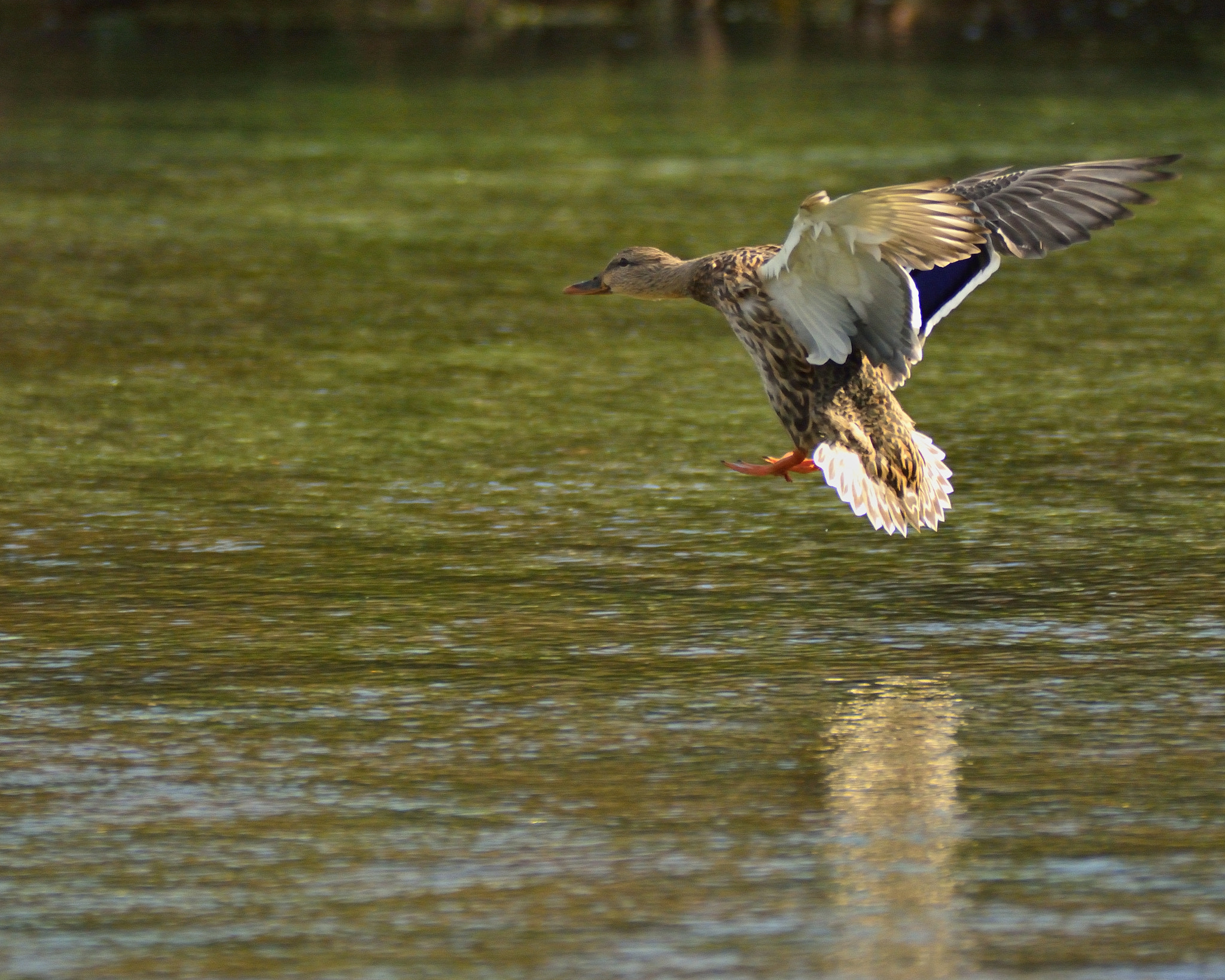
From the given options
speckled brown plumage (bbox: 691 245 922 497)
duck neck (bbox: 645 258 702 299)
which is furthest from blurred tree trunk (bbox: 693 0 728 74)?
speckled brown plumage (bbox: 691 245 922 497)

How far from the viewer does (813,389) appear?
580 centimetres

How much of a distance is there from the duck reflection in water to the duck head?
1867 millimetres

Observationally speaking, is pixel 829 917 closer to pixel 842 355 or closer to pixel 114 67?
pixel 842 355

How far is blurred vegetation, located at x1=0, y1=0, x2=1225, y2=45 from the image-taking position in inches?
975

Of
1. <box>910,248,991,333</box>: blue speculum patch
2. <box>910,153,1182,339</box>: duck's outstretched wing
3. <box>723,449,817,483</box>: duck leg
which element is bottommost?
<box>723,449,817,483</box>: duck leg

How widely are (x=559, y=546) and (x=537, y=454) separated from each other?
1.08 m

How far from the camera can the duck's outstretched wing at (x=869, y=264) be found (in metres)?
5.09

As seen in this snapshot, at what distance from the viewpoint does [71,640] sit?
4.96 metres

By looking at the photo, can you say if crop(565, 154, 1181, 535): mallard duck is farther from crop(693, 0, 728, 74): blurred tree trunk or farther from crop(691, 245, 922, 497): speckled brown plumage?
crop(693, 0, 728, 74): blurred tree trunk

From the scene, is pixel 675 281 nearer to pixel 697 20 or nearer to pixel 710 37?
pixel 710 37

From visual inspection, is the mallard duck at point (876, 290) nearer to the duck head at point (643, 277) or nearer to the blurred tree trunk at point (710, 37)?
the duck head at point (643, 277)

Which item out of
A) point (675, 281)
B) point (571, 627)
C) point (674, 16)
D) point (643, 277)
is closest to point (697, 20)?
point (674, 16)

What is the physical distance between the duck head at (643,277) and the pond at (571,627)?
0.51m

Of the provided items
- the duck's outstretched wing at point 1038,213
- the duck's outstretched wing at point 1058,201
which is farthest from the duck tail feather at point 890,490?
the duck's outstretched wing at point 1058,201
